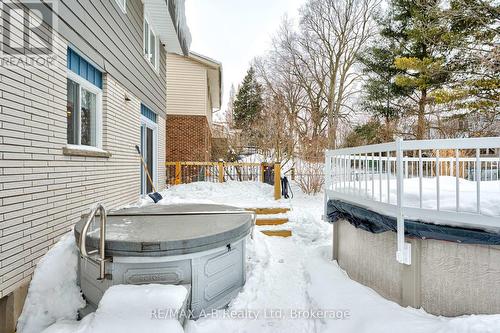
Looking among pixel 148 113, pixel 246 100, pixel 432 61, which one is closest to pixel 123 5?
pixel 148 113

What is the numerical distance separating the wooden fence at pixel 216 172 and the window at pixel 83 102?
5516mm

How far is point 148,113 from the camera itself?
301 inches

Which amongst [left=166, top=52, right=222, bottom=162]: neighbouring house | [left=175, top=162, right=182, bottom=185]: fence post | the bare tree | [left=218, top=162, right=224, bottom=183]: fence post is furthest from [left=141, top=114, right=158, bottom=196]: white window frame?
the bare tree

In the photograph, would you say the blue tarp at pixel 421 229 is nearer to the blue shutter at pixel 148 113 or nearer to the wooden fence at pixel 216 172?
the blue shutter at pixel 148 113

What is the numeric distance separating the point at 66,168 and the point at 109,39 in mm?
2496

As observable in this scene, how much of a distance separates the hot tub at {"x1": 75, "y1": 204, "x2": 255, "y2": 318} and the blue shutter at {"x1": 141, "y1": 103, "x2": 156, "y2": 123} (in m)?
4.46

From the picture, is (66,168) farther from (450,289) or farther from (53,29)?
(450,289)

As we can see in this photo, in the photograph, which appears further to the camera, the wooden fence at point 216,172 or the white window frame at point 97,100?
the wooden fence at point 216,172

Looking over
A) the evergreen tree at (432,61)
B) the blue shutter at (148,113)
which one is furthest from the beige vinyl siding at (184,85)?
the evergreen tree at (432,61)

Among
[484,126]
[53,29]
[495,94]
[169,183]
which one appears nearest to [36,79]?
[53,29]

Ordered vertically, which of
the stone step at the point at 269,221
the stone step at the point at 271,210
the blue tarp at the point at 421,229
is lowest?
the stone step at the point at 269,221

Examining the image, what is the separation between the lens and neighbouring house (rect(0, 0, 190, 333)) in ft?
8.25

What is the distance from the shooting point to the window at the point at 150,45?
7.08 m

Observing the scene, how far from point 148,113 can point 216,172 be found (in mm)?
3570
